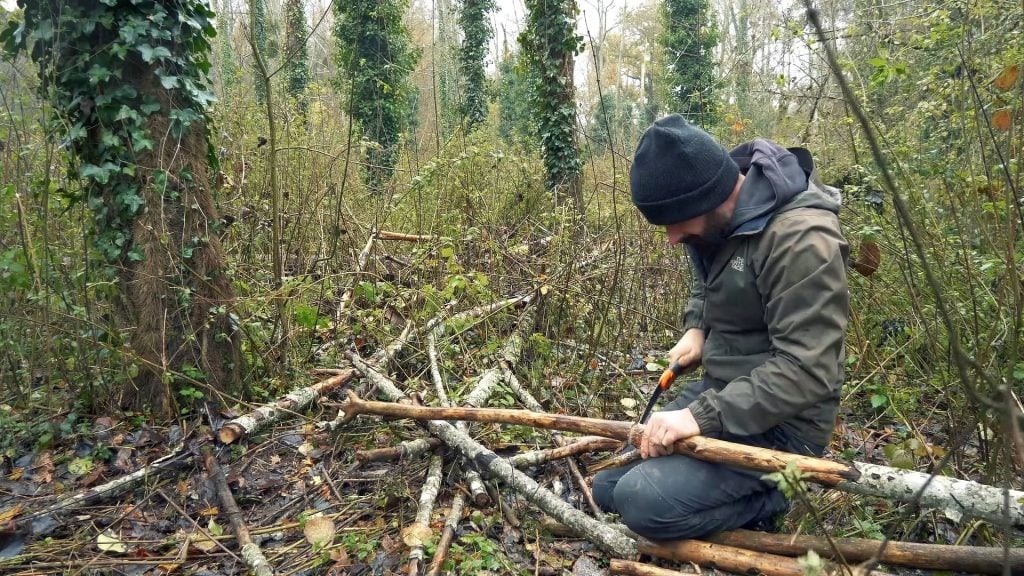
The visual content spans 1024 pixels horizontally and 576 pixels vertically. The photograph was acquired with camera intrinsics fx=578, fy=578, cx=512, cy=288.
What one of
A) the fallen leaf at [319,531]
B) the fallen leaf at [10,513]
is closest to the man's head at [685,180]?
the fallen leaf at [319,531]

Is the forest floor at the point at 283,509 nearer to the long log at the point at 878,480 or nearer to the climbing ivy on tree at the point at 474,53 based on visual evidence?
the long log at the point at 878,480

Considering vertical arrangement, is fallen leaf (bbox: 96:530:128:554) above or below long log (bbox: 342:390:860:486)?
below

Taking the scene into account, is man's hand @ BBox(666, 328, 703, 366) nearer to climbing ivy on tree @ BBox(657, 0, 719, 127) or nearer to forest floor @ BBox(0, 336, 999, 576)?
forest floor @ BBox(0, 336, 999, 576)

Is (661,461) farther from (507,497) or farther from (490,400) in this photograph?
(490,400)

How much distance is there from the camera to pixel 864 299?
13.7 ft

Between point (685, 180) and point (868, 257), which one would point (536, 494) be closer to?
point (685, 180)

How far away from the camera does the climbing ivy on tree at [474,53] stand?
49.8ft

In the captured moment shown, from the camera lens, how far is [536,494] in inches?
107

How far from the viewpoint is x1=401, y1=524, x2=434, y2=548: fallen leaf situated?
243 cm

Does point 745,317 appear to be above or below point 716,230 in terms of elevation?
below

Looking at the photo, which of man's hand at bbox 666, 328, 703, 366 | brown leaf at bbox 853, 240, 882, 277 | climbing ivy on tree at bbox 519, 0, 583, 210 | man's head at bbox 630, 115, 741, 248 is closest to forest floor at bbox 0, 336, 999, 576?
man's hand at bbox 666, 328, 703, 366

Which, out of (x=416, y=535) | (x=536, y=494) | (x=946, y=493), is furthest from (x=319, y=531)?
(x=946, y=493)

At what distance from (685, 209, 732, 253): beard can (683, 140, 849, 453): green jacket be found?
1.4 inches

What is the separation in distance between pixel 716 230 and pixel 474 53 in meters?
14.5
